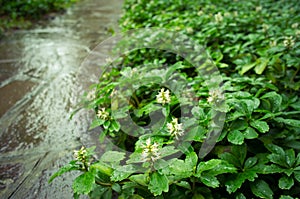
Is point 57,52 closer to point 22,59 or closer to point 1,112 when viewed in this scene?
point 22,59

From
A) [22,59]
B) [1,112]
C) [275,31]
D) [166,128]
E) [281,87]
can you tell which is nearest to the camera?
[166,128]

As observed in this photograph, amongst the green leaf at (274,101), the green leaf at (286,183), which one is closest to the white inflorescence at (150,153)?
the green leaf at (286,183)

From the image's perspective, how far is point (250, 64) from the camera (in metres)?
2.19

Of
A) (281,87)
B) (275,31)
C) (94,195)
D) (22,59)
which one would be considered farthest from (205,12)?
(94,195)

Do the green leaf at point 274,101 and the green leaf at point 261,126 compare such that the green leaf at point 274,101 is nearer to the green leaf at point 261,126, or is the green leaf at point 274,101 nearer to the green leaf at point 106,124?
the green leaf at point 261,126

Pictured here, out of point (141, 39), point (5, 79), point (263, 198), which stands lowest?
point (263, 198)

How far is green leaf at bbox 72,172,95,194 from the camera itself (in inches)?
45.6

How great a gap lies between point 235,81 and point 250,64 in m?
0.44

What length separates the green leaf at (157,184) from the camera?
110 cm

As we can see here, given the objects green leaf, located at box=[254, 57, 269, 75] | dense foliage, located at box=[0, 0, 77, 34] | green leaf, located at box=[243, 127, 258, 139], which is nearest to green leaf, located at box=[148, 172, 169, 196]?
green leaf, located at box=[243, 127, 258, 139]

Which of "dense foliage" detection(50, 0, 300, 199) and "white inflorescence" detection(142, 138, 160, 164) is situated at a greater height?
"white inflorescence" detection(142, 138, 160, 164)

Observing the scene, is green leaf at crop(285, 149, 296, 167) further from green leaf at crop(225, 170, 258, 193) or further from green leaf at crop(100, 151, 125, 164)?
green leaf at crop(100, 151, 125, 164)

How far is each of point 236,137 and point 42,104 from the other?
180cm

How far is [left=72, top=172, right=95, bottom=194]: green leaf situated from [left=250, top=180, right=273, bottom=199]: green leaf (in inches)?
30.4
